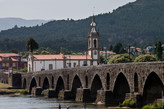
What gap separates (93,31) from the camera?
6609 inches

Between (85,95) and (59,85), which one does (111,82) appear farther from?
(59,85)

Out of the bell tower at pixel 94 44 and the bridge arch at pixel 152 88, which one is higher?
the bell tower at pixel 94 44

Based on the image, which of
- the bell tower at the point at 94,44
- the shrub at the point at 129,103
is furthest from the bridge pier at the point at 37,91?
the shrub at the point at 129,103

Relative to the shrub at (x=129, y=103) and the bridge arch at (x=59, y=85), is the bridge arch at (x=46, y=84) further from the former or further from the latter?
the shrub at (x=129, y=103)

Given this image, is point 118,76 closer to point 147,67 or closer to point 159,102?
point 147,67

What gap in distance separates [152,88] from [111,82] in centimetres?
1351

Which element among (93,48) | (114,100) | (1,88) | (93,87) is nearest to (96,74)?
(93,87)

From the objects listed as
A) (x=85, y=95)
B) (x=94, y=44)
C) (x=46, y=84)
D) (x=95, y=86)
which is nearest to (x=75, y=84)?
(x=95, y=86)

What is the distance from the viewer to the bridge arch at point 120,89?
8138 centimetres

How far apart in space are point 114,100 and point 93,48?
285ft

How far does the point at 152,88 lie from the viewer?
69.4 metres

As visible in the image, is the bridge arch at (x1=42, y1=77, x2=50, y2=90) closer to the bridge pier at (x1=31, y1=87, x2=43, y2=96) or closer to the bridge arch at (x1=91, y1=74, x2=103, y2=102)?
the bridge pier at (x1=31, y1=87, x2=43, y2=96)

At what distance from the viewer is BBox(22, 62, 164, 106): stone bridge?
2719 inches

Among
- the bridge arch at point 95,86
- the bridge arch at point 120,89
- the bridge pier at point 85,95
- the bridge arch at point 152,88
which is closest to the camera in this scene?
the bridge arch at point 152,88
